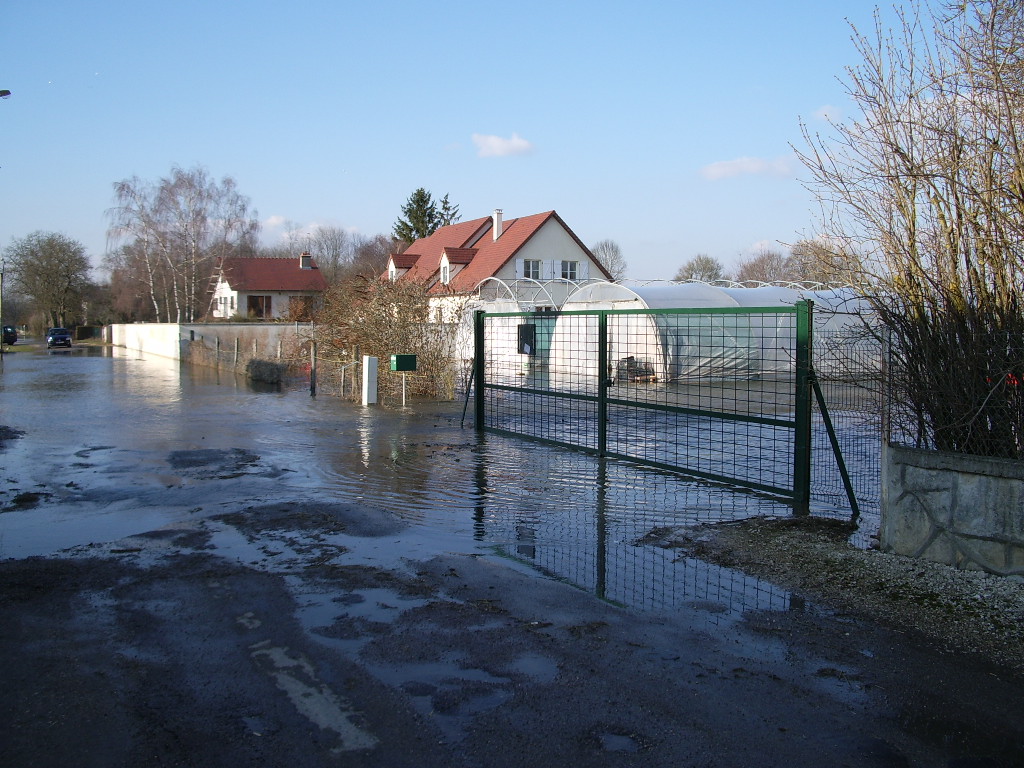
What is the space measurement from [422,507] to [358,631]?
3.67m

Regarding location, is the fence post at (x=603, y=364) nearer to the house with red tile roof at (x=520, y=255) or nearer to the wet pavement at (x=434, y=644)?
the wet pavement at (x=434, y=644)

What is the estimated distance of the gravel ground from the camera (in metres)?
5.25

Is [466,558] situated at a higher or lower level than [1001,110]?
lower

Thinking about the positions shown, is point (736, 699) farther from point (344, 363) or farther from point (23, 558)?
point (344, 363)

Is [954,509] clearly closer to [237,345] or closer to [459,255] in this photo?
[237,345]

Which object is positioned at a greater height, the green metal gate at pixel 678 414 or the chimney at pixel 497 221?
the chimney at pixel 497 221

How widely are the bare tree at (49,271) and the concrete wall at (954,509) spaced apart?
84.5 metres

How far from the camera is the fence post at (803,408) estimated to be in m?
8.26

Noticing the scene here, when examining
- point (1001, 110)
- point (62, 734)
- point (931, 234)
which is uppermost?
point (1001, 110)

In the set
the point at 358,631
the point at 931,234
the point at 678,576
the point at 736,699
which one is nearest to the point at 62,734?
the point at 358,631

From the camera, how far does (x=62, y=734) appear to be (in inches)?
156

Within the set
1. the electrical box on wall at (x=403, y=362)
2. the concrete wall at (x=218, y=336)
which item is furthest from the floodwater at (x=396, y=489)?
the concrete wall at (x=218, y=336)

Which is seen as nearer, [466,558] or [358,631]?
[358,631]

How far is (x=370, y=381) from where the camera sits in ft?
64.0
